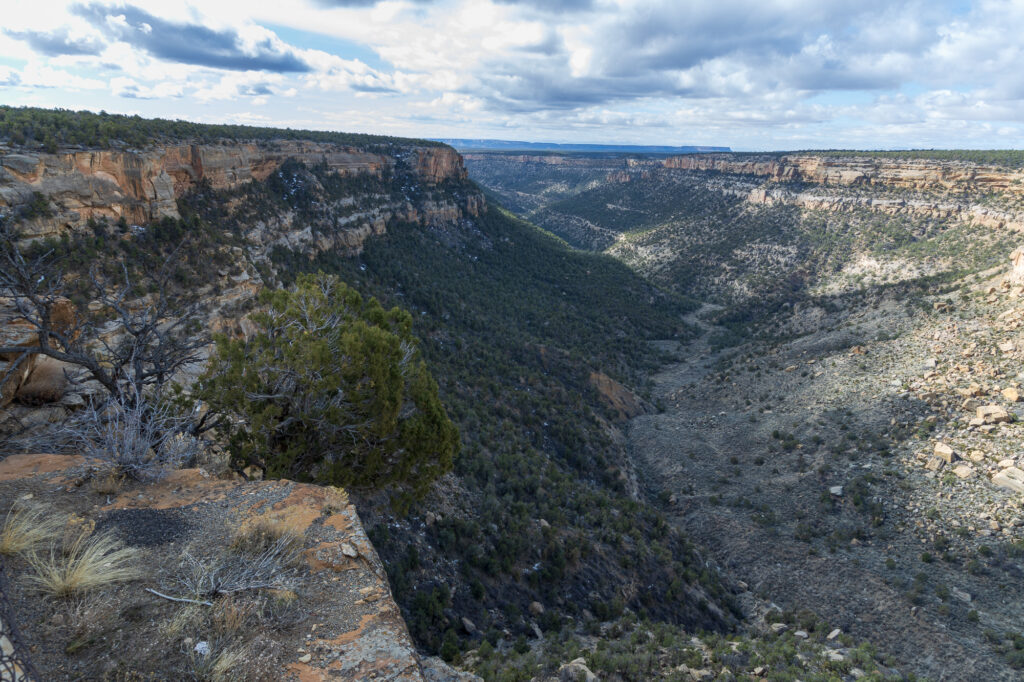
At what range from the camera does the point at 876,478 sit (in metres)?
20.0

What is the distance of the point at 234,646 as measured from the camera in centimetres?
461

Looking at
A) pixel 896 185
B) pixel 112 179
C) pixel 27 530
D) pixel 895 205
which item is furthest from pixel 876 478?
pixel 896 185

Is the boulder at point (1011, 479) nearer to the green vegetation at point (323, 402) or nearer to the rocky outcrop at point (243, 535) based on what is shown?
the green vegetation at point (323, 402)

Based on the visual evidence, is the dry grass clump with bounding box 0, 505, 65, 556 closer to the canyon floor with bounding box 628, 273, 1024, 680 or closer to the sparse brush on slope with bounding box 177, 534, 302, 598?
the sparse brush on slope with bounding box 177, 534, 302, 598

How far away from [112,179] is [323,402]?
14838 mm

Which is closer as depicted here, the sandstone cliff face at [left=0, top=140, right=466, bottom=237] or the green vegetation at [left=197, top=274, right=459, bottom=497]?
the green vegetation at [left=197, top=274, right=459, bottom=497]

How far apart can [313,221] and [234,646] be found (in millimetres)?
37305

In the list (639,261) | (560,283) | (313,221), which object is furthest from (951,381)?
(639,261)

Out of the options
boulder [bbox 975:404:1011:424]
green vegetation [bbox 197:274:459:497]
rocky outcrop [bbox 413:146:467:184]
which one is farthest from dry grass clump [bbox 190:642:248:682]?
rocky outcrop [bbox 413:146:467:184]

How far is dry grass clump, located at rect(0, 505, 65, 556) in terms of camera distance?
5184 millimetres

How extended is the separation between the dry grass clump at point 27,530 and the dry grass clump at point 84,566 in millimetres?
199

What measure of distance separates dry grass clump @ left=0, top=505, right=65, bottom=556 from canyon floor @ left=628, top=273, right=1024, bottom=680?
1745 centimetres

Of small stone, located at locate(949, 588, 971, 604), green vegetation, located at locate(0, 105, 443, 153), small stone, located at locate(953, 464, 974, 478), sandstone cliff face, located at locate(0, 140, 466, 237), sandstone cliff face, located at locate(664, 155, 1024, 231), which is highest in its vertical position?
sandstone cliff face, located at locate(664, 155, 1024, 231)

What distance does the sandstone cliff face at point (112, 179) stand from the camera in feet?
48.7
